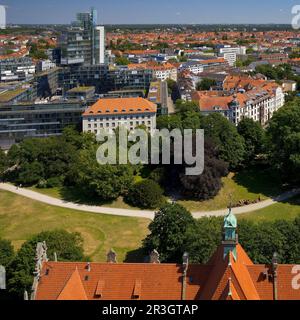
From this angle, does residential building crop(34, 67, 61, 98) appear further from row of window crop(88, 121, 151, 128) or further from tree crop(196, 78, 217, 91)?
tree crop(196, 78, 217, 91)

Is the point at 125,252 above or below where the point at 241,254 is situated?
below

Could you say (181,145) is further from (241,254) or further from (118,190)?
(241,254)

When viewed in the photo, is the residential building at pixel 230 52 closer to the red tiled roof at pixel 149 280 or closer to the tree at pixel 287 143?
the tree at pixel 287 143

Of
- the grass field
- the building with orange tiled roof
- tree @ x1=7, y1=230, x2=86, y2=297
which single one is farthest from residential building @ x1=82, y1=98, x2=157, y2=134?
the building with orange tiled roof

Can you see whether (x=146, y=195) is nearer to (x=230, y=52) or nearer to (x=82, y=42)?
(x=82, y=42)

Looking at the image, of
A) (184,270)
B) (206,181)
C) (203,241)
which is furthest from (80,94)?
(184,270)
